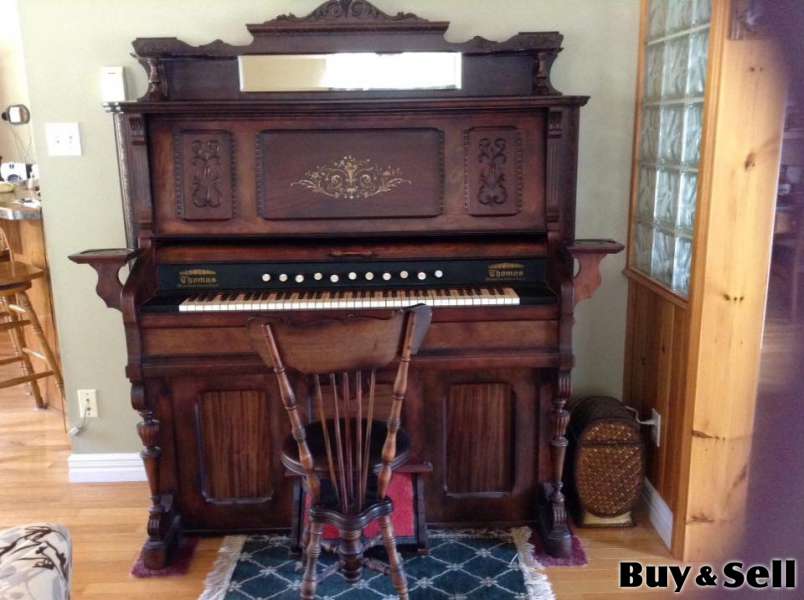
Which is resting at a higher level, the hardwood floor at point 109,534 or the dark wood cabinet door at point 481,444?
the dark wood cabinet door at point 481,444

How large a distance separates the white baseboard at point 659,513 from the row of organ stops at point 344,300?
0.90m

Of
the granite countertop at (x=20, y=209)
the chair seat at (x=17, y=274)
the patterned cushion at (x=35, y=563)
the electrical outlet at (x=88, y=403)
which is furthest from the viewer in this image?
the granite countertop at (x=20, y=209)

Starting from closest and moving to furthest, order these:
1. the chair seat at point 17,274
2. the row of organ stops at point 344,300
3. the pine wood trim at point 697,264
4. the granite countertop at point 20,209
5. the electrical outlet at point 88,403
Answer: the pine wood trim at point 697,264, the row of organ stops at point 344,300, the electrical outlet at point 88,403, the chair seat at point 17,274, the granite countertop at point 20,209

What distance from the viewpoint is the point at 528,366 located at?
212 cm

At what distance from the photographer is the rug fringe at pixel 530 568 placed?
2.09 m

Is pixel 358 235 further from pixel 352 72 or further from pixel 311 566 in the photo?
pixel 311 566

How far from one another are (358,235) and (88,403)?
1.29m

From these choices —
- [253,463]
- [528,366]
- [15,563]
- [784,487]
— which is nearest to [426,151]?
[528,366]

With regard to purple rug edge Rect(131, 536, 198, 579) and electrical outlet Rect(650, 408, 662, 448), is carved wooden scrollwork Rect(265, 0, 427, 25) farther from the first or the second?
purple rug edge Rect(131, 536, 198, 579)

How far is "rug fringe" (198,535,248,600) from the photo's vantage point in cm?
212

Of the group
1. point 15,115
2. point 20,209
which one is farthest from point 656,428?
point 15,115

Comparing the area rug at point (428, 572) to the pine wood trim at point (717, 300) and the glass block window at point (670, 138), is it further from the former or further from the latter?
the glass block window at point (670, 138)

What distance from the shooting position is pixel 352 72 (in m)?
2.34

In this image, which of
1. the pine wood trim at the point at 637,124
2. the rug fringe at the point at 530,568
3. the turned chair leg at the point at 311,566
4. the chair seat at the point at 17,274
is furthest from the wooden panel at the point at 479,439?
the chair seat at the point at 17,274
